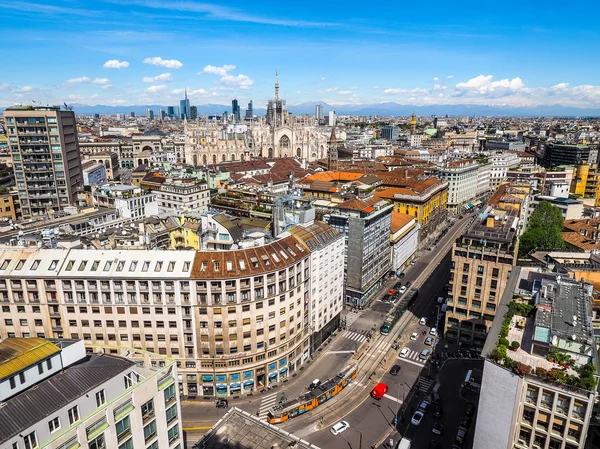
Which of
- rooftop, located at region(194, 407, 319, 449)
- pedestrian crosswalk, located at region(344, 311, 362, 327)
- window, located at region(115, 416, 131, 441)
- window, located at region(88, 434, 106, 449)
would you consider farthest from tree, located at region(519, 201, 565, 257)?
window, located at region(88, 434, 106, 449)

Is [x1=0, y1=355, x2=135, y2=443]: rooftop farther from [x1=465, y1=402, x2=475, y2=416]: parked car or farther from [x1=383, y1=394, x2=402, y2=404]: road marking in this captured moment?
[x1=465, y1=402, x2=475, y2=416]: parked car

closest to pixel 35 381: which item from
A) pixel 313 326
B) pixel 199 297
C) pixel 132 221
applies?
pixel 199 297

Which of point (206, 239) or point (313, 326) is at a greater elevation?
point (206, 239)

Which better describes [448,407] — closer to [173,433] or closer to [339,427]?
[339,427]

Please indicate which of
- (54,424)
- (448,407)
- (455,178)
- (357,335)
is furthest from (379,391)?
(455,178)

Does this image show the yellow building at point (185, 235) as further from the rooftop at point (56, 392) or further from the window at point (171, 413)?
the rooftop at point (56, 392)

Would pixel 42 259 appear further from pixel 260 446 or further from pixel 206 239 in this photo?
pixel 260 446
